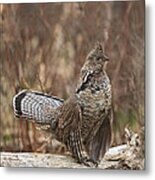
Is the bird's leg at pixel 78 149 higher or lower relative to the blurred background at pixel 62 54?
lower

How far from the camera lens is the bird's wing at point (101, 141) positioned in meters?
2.04

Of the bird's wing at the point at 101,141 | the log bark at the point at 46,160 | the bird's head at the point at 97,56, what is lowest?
the log bark at the point at 46,160

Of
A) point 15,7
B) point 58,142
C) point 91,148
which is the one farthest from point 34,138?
point 15,7

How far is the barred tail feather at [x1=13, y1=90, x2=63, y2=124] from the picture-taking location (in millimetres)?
2086

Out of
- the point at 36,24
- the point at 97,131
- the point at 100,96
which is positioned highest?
the point at 36,24

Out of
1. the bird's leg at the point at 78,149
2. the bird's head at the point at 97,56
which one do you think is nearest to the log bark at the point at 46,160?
the bird's leg at the point at 78,149

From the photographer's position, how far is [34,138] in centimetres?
210

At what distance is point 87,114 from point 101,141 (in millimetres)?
112

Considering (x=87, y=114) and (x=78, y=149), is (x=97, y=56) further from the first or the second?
(x=78, y=149)

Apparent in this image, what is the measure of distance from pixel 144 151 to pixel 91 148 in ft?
0.64

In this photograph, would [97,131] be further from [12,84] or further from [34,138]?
[12,84]

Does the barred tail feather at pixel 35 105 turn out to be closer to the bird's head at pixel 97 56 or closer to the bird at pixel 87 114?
the bird at pixel 87 114

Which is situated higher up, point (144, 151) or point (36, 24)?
point (36, 24)

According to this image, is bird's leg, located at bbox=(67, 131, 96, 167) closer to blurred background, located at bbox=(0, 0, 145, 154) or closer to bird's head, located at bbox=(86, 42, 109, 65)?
blurred background, located at bbox=(0, 0, 145, 154)
